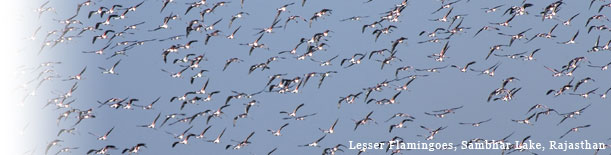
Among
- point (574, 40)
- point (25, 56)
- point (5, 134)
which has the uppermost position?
point (574, 40)

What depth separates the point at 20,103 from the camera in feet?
73.4

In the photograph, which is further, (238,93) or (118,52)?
(238,93)

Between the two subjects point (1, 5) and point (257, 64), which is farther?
point (257, 64)

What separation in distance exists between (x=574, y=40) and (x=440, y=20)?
10.8 ft

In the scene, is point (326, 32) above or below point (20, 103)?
above

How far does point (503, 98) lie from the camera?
23.1 metres

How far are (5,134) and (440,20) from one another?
10.8 metres

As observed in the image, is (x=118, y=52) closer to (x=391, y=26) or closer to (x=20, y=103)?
(x=20, y=103)

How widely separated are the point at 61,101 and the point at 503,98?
1068 centimetres

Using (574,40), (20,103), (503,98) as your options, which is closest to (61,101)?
(20,103)

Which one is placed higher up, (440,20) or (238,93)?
(440,20)

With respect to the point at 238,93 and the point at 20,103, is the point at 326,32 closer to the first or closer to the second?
the point at 238,93

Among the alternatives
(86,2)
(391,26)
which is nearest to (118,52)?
(86,2)

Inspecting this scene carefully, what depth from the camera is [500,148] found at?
2356cm
